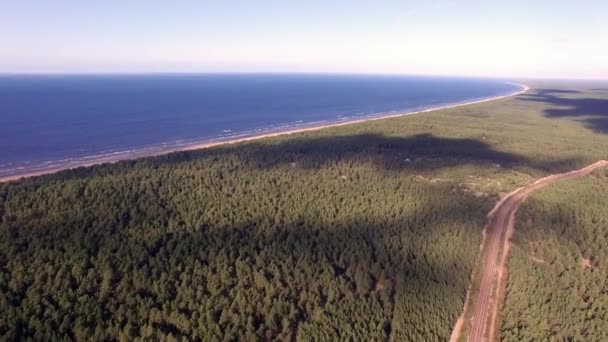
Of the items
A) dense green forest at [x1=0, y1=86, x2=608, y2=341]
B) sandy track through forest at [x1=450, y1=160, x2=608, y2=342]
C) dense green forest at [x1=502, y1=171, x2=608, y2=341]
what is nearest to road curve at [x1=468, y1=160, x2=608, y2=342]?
sandy track through forest at [x1=450, y1=160, x2=608, y2=342]

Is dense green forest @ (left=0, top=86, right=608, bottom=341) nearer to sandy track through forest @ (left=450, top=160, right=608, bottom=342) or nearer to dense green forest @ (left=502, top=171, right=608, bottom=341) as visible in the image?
sandy track through forest @ (left=450, top=160, right=608, bottom=342)

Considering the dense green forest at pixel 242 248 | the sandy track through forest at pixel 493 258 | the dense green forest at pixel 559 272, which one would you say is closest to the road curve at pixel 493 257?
the sandy track through forest at pixel 493 258

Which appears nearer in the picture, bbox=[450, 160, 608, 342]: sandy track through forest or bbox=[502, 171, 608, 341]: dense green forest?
bbox=[502, 171, 608, 341]: dense green forest

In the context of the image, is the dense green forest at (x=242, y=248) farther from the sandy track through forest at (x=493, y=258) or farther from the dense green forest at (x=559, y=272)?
the dense green forest at (x=559, y=272)

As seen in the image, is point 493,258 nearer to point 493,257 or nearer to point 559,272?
point 493,257

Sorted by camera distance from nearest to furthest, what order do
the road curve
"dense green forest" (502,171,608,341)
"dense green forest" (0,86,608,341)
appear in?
"dense green forest" (0,86,608,341), "dense green forest" (502,171,608,341), the road curve

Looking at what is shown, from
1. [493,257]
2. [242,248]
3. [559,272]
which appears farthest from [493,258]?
[242,248]

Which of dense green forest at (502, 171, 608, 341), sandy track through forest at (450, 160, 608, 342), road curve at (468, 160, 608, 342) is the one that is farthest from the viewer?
road curve at (468, 160, 608, 342)
